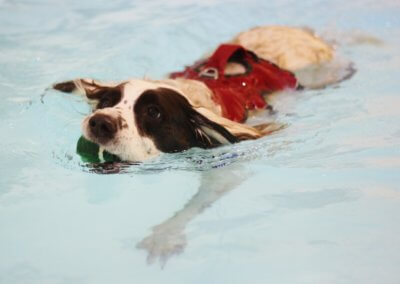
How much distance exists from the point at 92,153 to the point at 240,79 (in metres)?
1.61

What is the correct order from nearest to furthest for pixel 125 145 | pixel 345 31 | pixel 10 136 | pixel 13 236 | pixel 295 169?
pixel 13 236 < pixel 125 145 < pixel 295 169 < pixel 10 136 < pixel 345 31

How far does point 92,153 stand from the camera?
338cm

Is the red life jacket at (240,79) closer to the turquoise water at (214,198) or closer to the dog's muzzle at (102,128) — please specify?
the turquoise water at (214,198)

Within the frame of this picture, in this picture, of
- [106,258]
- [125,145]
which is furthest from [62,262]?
[125,145]

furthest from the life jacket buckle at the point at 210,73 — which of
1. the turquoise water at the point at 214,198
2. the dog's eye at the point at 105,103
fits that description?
the dog's eye at the point at 105,103

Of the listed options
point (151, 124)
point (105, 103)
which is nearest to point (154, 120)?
point (151, 124)

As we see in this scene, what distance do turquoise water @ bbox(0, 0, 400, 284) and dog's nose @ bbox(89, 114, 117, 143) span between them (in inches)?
10.0

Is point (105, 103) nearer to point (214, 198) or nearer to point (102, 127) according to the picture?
point (102, 127)

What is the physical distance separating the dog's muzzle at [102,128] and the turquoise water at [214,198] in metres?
0.25

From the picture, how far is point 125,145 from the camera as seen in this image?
320 centimetres

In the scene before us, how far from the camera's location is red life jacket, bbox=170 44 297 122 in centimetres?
420

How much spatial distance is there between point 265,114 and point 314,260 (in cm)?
200

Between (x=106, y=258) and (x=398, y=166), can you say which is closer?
(x=106, y=258)

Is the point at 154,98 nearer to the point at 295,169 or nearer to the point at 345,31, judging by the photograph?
the point at 295,169
